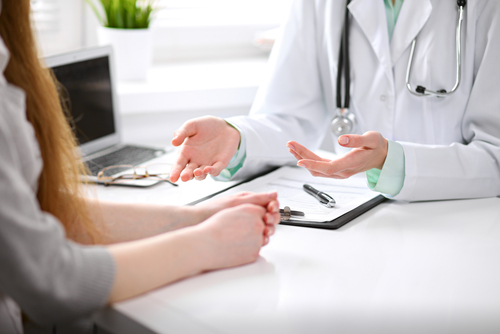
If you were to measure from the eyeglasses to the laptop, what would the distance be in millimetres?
37

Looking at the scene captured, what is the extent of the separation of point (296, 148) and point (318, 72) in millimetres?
474

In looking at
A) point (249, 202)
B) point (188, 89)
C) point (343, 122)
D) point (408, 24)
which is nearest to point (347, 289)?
point (249, 202)

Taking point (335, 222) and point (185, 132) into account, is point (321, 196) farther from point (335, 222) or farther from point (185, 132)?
point (185, 132)

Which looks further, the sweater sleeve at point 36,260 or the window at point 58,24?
the window at point 58,24

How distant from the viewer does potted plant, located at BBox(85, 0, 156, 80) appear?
177 cm

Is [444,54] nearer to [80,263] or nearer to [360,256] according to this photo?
[360,256]

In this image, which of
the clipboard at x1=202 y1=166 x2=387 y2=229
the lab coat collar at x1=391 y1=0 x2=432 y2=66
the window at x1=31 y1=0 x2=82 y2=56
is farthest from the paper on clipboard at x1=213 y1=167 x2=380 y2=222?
the window at x1=31 y1=0 x2=82 y2=56

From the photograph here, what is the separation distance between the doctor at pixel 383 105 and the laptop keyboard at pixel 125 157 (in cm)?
29

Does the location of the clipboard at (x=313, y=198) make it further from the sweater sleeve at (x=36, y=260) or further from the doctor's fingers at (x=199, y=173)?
the sweater sleeve at (x=36, y=260)

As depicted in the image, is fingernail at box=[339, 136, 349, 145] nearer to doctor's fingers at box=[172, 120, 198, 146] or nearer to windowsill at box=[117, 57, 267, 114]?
doctor's fingers at box=[172, 120, 198, 146]

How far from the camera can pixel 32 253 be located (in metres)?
0.53

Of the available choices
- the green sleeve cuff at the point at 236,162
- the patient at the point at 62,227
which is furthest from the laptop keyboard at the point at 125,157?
the patient at the point at 62,227

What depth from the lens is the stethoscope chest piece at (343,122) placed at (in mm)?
1248

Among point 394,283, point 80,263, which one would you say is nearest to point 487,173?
point 394,283
